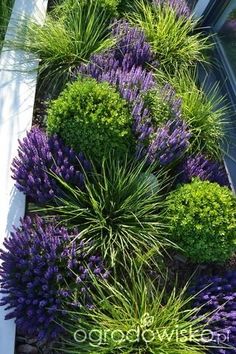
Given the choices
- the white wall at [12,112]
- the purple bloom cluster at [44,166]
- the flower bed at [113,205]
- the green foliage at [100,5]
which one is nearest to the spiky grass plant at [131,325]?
the flower bed at [113,205]

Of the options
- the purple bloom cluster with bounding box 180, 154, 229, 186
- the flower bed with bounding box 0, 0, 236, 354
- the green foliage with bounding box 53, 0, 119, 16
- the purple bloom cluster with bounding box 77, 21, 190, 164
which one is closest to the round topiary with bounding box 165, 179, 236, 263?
the flower bed with bounding box 0, 0, 236, 354

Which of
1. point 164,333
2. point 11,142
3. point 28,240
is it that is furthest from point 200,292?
point 11,142

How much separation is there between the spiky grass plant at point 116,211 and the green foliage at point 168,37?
1322mm

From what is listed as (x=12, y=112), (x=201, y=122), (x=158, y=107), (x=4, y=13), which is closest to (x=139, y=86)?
(x=158, y=107)

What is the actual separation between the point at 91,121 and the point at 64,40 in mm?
985

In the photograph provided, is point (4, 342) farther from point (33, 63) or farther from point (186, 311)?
point (33, 63)

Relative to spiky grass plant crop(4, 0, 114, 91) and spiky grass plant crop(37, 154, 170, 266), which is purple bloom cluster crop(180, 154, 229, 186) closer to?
spiky grass plant crop(37, 154, 170, 266)

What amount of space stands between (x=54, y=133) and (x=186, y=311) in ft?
4.58

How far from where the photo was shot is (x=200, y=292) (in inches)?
105

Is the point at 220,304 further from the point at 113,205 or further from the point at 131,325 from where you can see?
the point at 113,205

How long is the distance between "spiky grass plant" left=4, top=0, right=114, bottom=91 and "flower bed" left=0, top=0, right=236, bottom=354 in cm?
1

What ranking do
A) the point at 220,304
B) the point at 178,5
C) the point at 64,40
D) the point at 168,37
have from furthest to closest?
the point at 178,5 < the point at 168,37 < the point at 64,40 < the point at 220,304

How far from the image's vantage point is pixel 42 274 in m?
2.56

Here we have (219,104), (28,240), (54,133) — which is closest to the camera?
(28,240)
